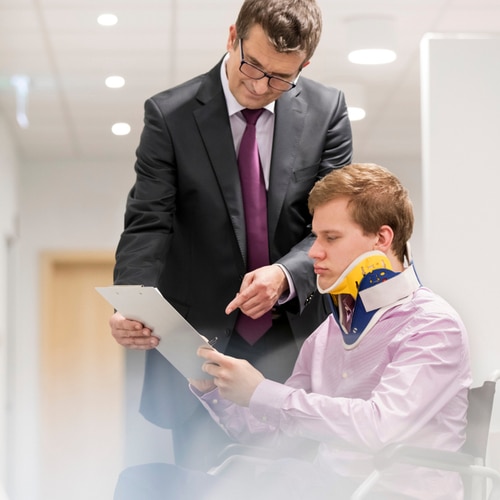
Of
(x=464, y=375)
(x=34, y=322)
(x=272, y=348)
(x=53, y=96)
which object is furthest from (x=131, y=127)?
(x=464, y=375)

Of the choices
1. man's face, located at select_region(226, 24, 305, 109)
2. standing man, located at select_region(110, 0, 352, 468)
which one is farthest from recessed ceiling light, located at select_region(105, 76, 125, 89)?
man's face, located at select_region(226, 24, 305, 109)

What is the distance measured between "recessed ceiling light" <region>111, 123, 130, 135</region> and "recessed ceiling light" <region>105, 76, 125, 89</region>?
0.60 metres

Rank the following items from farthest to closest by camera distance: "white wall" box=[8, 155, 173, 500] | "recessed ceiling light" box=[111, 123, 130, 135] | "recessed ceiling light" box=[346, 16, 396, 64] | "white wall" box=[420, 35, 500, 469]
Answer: "white wall" box=[8, 155, 173, 500], "recessed ceiling light" box=[111, 123, 130, 135], "recessed ceiling light" box=[346, 16, 396, 64], "white wall" box=[420, 35, 500, 469]

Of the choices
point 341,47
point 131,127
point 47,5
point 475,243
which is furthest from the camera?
point 131,127

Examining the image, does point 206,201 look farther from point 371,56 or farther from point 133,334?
point 371,56

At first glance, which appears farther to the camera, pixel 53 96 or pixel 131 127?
pixel 131 127

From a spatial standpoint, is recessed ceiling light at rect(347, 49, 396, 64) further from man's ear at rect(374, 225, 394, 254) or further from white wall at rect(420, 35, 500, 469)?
man's ear at rect(374, 225, 394, 254)

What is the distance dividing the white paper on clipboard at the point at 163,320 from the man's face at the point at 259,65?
1.26 feet

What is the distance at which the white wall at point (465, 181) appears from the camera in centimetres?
254

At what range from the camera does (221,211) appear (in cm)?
157

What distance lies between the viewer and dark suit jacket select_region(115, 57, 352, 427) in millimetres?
1570

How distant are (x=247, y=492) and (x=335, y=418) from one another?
17cm

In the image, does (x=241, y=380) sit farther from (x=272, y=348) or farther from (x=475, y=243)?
(x=475, y=243)

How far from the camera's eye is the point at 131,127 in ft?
18.6
